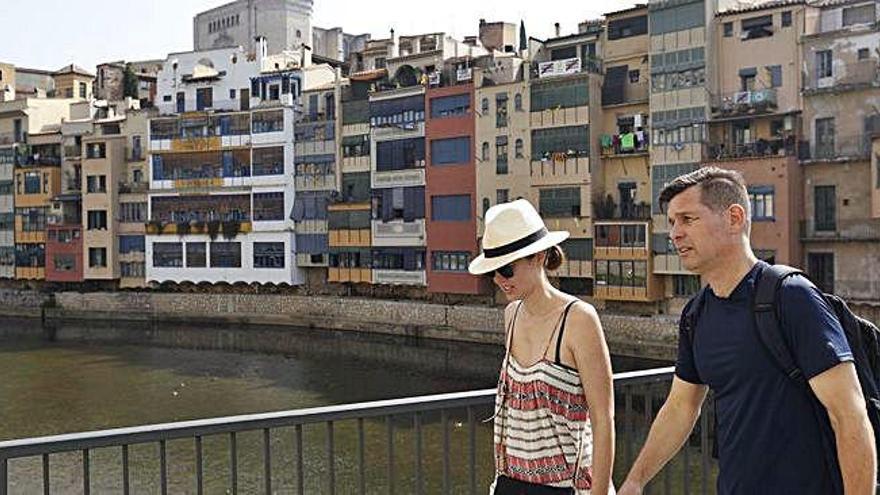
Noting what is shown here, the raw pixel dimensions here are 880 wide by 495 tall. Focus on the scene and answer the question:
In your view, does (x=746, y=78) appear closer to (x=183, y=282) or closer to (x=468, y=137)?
(x=468, y=137)

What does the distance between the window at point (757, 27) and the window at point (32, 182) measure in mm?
36673

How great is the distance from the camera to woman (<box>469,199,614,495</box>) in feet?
9.30

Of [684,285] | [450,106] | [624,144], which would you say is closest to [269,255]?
[450,106]

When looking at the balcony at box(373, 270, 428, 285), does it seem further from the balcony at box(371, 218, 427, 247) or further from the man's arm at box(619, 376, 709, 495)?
the man's arm at box(619, 376, 709, 495)

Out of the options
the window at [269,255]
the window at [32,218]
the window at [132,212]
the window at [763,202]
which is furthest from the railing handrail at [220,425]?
the window at [32,218]

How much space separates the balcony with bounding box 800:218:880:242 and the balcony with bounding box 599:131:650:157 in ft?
19.5

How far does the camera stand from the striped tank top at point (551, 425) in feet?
9.48

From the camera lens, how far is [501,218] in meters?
3.05

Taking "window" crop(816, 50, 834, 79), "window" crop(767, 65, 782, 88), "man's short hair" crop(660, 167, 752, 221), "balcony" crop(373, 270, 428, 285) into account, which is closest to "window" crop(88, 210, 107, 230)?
"balcony" crop(373, 270, 428, 285)

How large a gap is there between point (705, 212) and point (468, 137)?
112ft

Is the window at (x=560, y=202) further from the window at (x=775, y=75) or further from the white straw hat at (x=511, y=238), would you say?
the white straw hat at (x=511, y=238)

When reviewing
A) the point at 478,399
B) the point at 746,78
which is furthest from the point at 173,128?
the point at 478,399

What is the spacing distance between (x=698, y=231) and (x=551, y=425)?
79 centimetres

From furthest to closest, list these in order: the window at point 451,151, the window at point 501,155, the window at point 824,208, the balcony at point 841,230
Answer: the window at point 451,151, the window at point 501,155, the window at point 824,208, the balcony at point 841,230
